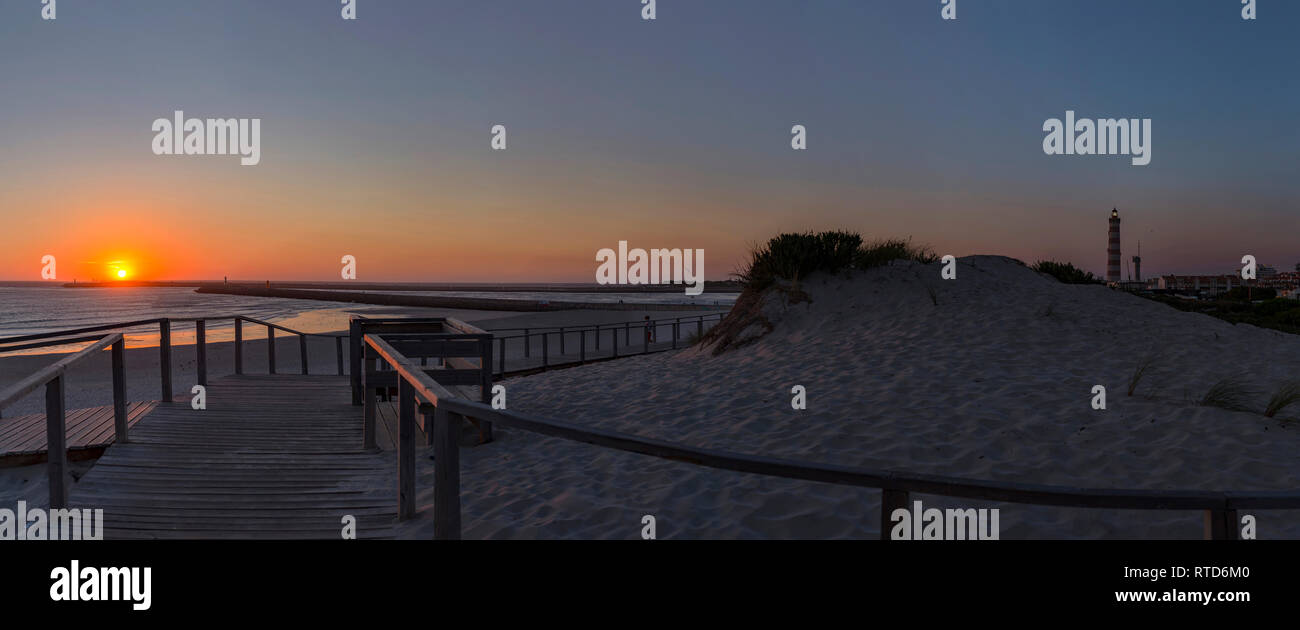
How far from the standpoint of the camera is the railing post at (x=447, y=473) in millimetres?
3045

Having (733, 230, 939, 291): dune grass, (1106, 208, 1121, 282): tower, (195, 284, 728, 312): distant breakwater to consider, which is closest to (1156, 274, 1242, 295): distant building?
(1106, 208, 1121, 282): tower

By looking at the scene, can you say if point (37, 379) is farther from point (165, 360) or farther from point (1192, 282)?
point (1192, 282)

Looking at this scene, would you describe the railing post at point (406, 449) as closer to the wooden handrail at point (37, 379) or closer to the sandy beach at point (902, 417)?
the sandy beach at point (902, 417)

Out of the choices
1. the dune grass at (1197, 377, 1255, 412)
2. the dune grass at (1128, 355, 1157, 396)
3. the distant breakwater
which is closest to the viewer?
the dune grass at (1197, 377, 1255, 412)

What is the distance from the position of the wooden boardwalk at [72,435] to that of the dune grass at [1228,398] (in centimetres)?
1050

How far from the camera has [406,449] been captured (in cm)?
427

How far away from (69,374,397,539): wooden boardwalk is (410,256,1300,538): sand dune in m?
0.64

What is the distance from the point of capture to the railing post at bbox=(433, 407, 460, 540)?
3045 mm

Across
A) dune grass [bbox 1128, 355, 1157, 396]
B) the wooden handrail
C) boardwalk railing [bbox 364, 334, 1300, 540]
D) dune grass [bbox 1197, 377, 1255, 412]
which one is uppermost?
the wooden handrail

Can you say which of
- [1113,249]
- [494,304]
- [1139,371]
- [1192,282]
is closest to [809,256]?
[1139,371]

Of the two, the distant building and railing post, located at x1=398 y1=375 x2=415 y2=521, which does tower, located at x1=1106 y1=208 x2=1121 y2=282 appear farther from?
railing post, located at x1=398 y1=375 x2=415 y2=521
